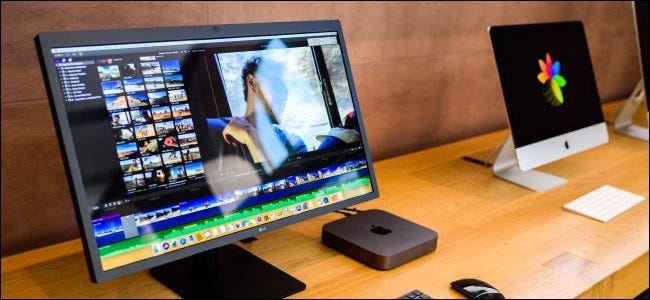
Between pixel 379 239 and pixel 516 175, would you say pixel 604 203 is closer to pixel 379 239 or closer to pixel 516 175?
pixel 516 175

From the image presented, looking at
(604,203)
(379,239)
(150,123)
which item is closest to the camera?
(150,123)

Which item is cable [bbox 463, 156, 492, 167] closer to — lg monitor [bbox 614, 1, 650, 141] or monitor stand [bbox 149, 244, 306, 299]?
lg monitor [bbox 614, 1, 650, 141]

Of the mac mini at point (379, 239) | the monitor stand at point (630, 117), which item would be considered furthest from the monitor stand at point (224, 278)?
the monitor stand at point (630, 117)

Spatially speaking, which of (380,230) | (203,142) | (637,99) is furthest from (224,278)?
(637,99)

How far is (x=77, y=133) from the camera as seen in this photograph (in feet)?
2.81

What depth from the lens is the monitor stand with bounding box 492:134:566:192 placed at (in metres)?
1.67

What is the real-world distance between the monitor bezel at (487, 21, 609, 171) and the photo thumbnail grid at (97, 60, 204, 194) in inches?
36.4

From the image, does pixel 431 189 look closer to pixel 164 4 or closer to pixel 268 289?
pixel 268 289

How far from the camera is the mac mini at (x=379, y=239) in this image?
113 cm

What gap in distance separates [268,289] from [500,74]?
90 centimetres

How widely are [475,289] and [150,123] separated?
0.67 metres

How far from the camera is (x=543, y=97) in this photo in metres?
1.65

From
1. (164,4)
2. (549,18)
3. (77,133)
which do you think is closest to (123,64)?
(77,133)

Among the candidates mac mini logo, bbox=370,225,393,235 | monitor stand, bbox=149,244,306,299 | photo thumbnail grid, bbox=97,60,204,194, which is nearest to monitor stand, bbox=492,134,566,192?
mac mini logo, bbox=370,225,393,235
